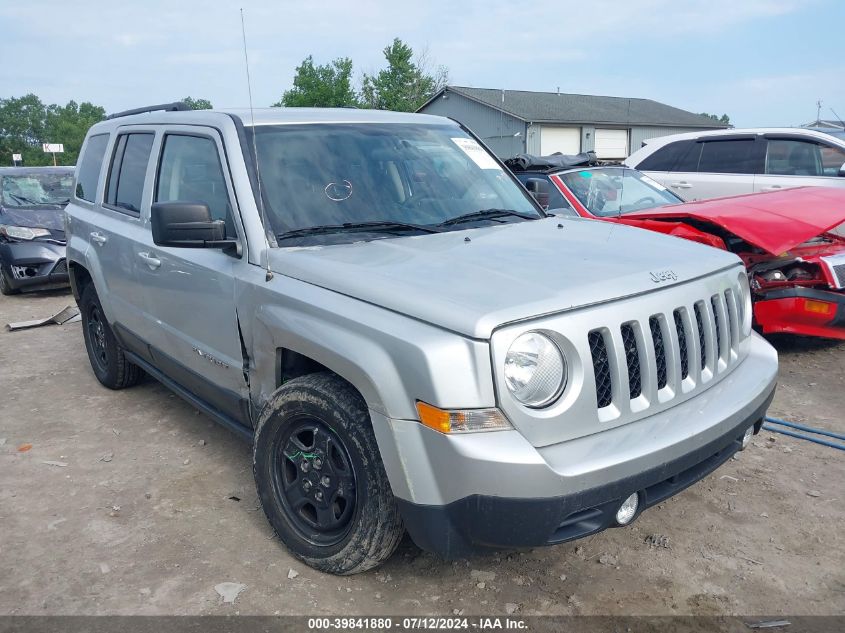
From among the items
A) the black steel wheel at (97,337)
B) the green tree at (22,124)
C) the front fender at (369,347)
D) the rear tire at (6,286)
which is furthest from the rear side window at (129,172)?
the green tree at (22,124)

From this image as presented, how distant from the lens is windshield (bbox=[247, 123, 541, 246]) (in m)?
3.17

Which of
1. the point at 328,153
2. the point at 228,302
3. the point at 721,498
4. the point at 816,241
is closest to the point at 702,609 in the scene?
the point at 721,498

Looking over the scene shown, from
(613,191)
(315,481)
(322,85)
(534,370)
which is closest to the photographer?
(534,370)

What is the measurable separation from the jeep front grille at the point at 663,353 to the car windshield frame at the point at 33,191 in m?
9.64

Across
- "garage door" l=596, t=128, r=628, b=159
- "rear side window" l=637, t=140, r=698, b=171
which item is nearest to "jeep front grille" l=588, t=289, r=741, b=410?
"rear side window" l=637, t=140, r=698, b=171

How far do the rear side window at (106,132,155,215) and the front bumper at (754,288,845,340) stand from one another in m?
4.47

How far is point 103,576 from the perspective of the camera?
2.97 meters

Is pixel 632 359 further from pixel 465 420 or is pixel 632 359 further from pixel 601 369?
pixel 465 420

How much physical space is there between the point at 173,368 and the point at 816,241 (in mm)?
4926

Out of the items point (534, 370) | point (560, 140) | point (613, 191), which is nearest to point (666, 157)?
point (613, 191)

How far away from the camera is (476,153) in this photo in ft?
13.3

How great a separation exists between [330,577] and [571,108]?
37.0 metres

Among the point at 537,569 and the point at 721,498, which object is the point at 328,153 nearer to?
the point at 537,569

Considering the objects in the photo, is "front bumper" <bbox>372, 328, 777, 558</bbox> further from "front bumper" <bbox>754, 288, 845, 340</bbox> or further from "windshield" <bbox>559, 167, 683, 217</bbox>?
"windshield" <bbox>559, 167, 683, 217</bbox>
